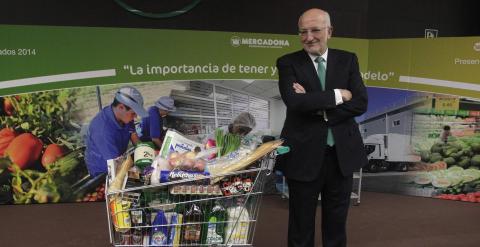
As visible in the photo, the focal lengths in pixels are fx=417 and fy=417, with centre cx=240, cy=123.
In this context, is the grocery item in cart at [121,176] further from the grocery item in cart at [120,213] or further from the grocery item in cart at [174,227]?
the grocery item in cart at [174,227]

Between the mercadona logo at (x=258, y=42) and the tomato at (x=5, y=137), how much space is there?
7.61ft

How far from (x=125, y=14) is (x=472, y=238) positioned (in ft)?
12.3

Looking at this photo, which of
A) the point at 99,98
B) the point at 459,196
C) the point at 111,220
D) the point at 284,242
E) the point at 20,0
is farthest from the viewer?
the point at 459,196

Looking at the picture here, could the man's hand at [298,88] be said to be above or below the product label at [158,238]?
above

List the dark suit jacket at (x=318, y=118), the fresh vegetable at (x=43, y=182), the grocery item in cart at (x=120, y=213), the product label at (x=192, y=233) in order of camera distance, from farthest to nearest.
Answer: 1. the fresh vegetable at (x=43, y=182)
2. the dark suit jacket at (x=318, y=118)
3. the product label at (x=192, y=233)
4. the grocery item in cart at (x=120, y=213)

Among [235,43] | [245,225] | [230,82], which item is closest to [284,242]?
[245,225]

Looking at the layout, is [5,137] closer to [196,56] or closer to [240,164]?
[196,56]

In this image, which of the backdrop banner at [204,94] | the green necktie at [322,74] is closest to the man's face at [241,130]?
the backdrop banner at [204,94]

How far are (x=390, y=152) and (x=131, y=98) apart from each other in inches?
115

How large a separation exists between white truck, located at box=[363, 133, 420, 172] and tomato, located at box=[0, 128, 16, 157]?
3.73 m

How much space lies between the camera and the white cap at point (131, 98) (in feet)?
13.7

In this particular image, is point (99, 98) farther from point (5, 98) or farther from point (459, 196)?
point (459, 196)

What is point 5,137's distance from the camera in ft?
13.1

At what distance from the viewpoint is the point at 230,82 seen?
172 inches
